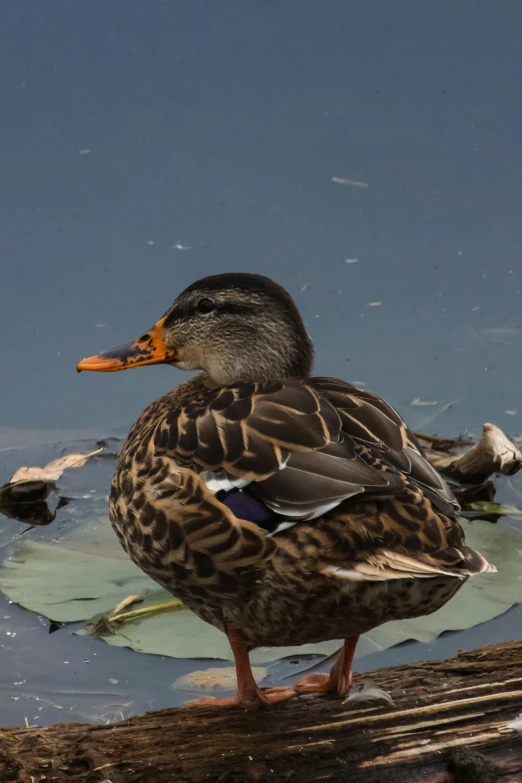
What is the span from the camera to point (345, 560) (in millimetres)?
2881

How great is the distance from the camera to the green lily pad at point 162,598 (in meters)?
3.94

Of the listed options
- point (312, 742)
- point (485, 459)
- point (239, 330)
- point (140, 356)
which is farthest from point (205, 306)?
point (485, 459)

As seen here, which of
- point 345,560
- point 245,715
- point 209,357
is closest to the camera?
point 345,560

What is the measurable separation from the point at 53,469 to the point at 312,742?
7.12ft

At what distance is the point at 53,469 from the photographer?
16.4ft

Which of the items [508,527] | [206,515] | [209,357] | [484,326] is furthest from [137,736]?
[484,326]

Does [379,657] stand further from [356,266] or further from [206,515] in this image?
[356,266]

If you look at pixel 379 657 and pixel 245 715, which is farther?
pixel 379 657

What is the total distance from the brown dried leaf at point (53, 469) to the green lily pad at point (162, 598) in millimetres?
501

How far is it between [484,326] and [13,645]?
2785 mm

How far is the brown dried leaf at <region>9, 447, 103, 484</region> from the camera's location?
4.91m

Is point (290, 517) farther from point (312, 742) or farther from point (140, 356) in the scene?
point (140, 356)

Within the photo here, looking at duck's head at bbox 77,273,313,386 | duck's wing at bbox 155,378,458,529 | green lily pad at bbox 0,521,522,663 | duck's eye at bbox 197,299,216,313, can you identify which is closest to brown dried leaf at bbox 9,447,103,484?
green lily pad at bbox 0,521,522,663

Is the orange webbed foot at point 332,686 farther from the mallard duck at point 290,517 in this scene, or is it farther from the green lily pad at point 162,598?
the green lily pad at point 162,598
